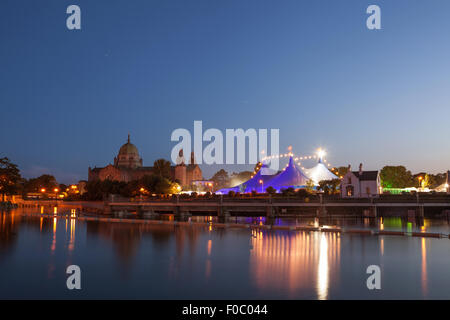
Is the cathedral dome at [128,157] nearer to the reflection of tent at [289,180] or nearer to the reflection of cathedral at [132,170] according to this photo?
the reflection of cathedral at [132,170]

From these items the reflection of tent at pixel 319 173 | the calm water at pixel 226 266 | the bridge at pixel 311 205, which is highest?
the reflection of tent at pixel 319 173

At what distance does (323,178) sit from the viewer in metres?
75.1

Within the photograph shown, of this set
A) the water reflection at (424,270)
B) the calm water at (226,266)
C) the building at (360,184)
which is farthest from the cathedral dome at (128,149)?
the water reflection at (424,270)

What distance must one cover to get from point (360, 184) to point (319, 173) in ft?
52.7

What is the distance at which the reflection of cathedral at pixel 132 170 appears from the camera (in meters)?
138

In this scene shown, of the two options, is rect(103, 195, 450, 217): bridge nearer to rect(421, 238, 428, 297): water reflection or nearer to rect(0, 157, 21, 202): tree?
rect(421, 238, 428, 297): water reflection

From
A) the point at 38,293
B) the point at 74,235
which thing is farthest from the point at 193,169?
the point at 38,293

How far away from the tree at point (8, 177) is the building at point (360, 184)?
234 ft

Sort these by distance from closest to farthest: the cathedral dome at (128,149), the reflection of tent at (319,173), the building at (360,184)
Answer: the building at (360,184) → the reflection of tent at (319,173) → the cathedral dome at (128,149)

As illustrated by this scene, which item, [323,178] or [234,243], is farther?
[323,178]

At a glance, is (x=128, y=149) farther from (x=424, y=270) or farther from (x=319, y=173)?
(x=424, y=270)

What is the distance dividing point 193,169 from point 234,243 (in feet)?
404

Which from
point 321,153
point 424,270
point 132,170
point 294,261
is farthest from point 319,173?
point 132,170
